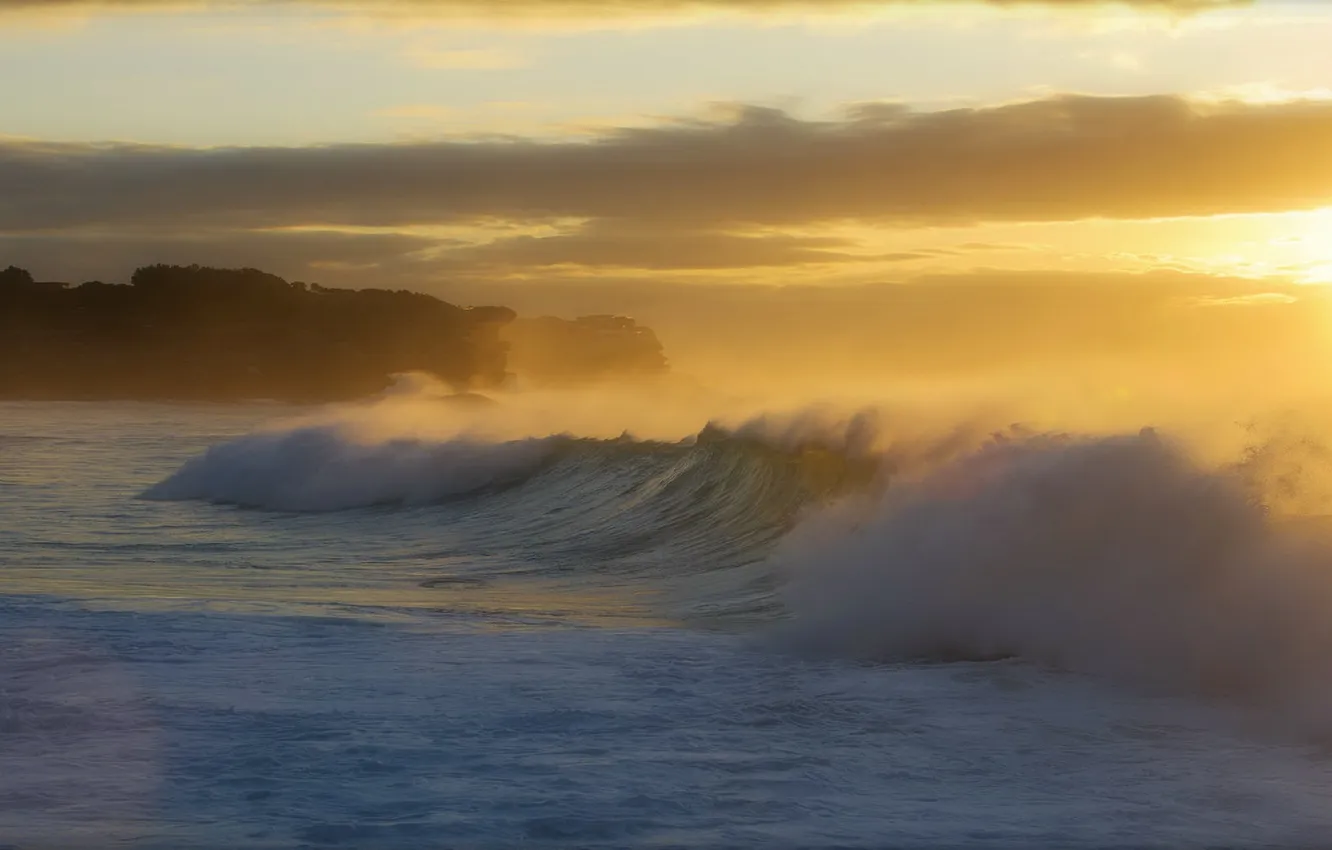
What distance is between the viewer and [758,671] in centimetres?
1009

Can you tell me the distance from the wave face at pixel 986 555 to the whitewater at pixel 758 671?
0.11ft

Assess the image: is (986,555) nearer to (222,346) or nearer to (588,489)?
(588,489)

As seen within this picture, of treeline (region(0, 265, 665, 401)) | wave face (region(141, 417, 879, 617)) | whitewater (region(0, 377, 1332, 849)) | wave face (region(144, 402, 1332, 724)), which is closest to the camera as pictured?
whitewater (region(0, 377, 1332, 849))

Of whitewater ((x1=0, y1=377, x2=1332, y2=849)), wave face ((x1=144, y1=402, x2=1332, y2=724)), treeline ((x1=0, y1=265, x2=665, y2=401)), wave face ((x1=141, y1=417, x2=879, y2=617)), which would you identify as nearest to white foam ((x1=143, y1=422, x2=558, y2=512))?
wave face ((x1=141, y1=417, x2=879, y2=617))

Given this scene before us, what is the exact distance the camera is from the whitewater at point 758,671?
687 centimetres

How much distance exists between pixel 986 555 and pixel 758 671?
2.78 m

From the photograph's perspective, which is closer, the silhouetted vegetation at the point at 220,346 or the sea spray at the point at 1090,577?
the sea spray at the point at 1090,577

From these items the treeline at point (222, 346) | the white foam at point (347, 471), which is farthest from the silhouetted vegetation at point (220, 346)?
the white foam at point (347, 471)

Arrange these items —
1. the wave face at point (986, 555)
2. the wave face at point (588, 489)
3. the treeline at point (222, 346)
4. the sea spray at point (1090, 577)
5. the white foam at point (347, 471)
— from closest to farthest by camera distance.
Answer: the sea spray at point (1090, 577) < the wave face at point (986, 555) < the wave face at point (588, 489) < the white foam at point (347, 471) < the treeline at point (222, 346)

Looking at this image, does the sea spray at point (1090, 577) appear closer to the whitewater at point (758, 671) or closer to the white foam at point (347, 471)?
the whitewater at point (758, 671)

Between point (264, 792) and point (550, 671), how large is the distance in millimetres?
2985

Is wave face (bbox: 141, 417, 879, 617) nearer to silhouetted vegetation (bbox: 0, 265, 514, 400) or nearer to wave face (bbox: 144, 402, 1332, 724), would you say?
wave face (bbox: 144, 402, 1332, 724)

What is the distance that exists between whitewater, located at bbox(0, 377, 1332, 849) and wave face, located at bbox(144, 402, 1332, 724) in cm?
3

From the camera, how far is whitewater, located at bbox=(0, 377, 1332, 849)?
22.5ft
